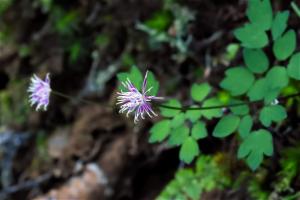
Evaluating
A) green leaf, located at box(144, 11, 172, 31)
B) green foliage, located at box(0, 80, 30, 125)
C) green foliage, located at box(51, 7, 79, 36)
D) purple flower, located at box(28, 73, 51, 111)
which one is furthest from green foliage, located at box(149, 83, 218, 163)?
green foliage, located at box(0, 80, 30, 125)

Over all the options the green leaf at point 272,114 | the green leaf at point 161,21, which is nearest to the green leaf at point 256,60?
the green leaf at point 272,114

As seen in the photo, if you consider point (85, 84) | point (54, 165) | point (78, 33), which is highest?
point (78, 33)

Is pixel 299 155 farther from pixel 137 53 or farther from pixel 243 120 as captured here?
pixel 137 53

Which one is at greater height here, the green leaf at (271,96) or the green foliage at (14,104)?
the green foliage at (14,104)

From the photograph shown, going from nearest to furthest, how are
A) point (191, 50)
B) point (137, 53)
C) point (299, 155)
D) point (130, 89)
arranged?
point (130, 89)
point (299, 155)
point (191, 50)
point (137, 53)

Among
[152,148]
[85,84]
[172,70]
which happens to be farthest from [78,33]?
[152,148]

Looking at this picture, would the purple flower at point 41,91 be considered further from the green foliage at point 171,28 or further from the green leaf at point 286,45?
the green foliage at point 171,28

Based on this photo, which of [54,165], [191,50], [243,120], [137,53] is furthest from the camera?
[54,165]

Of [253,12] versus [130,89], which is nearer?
[130,89]
